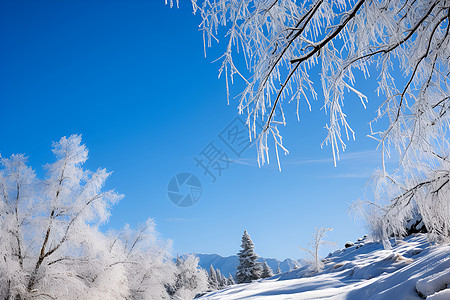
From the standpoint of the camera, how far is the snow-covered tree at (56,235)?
29.5ft

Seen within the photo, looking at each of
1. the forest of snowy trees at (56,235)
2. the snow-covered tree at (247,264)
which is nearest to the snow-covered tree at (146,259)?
the forest of snowy trees at (56,235)

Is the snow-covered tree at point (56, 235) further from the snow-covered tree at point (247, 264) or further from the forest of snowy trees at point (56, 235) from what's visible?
the snow-covered tree at point (247, 264)

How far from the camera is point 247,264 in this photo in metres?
32.0

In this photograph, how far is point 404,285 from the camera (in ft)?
10.8

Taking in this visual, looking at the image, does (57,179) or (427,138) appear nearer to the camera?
(427,138)

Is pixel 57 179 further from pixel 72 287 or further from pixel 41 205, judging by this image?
pixel 72 287

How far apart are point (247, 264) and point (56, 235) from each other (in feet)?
85.2

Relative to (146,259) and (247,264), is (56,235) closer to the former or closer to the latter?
(146,259)

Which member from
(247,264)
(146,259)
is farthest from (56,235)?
(247,264)

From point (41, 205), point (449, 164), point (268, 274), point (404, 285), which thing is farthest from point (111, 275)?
point (268, 274)

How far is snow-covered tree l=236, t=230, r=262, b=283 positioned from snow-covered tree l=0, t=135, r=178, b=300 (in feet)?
72.1

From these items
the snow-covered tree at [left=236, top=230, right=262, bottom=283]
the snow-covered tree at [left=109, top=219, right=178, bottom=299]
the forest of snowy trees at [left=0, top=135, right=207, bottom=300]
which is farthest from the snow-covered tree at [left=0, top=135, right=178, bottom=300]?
the snow-covered tree at [left=236, top=230, right=262, bottom=283]

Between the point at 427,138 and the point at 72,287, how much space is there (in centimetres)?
1096

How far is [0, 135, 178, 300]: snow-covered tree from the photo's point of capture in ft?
29.5
